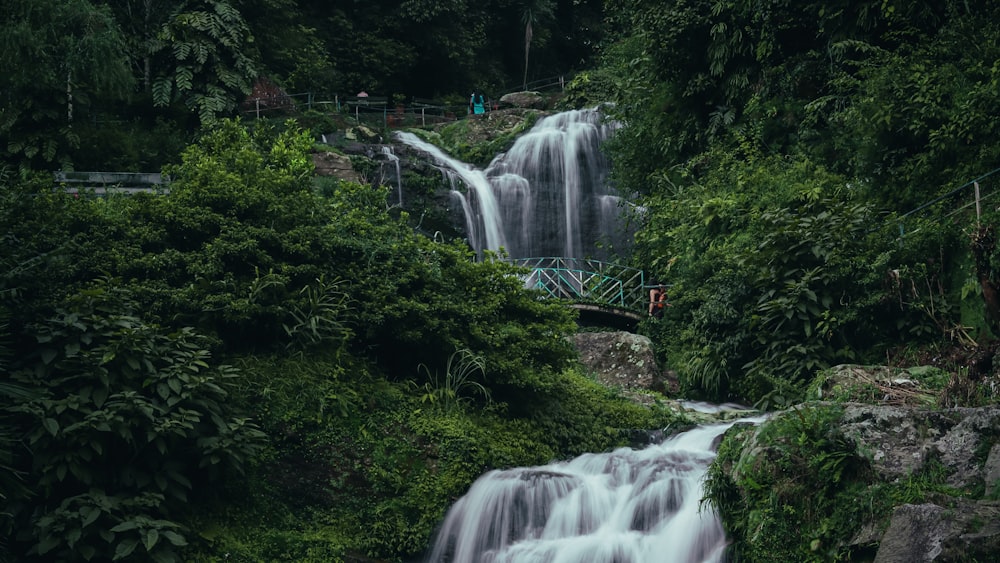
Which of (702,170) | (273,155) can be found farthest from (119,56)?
(702,170)

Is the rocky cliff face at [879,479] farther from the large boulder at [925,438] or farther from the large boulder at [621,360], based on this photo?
the large boulder at [621,360]

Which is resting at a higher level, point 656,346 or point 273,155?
point 273,155

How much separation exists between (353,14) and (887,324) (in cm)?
3062

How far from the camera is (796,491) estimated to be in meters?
7.30

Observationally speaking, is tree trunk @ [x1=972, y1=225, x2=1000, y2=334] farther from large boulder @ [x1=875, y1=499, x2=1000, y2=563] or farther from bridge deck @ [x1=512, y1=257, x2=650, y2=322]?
bridge deck @ [x1=512, y1=257, x2=650, y2=322]

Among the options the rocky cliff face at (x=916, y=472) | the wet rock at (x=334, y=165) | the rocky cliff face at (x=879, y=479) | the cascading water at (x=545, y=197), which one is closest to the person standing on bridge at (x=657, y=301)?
the cascading water at (x=545, y=197)

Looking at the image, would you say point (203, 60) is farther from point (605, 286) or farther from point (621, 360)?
point (621, 360)

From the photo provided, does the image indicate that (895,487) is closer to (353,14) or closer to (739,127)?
(739,127)

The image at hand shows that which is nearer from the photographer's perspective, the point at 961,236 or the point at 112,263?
the point at 112,263

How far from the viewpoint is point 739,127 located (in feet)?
59.9

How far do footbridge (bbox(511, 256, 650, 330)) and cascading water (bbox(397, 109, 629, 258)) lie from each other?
1.42 metres

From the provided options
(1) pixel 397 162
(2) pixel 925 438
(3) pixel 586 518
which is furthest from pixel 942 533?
(1) pixel 397 162

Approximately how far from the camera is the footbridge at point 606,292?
1920 cm

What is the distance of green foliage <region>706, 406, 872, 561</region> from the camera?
6969mm
